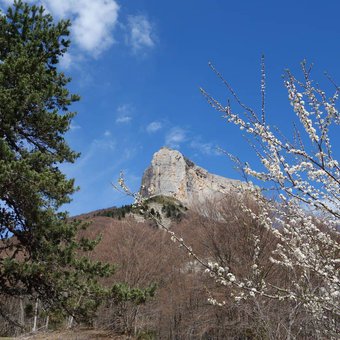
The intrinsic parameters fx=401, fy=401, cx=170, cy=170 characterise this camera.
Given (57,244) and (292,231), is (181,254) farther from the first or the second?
(292,231)

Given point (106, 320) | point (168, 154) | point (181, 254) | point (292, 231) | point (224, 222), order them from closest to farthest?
point (292, 231)
point (224, 222)
point (106, 320)
point (181, 254)
point (168, 154)

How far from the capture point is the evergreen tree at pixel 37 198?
8977 mm

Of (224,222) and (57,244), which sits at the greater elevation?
(224,222)

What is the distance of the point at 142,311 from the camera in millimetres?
21656

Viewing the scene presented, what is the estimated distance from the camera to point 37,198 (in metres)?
8.91

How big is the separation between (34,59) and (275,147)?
28.5 feet

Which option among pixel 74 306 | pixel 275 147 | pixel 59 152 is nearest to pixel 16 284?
pixel 74 306

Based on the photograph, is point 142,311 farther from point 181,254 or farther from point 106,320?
point 181,254

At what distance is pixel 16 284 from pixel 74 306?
1.58 m

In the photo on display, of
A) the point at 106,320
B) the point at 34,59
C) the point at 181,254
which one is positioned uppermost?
the point at 34,59

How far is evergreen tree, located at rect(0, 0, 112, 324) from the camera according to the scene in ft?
29.5

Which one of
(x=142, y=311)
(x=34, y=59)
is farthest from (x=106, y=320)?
(x=34, y=59)

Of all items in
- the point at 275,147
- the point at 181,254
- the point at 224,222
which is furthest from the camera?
the point at 181,254

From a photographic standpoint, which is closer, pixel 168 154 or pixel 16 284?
pixel 16 284
